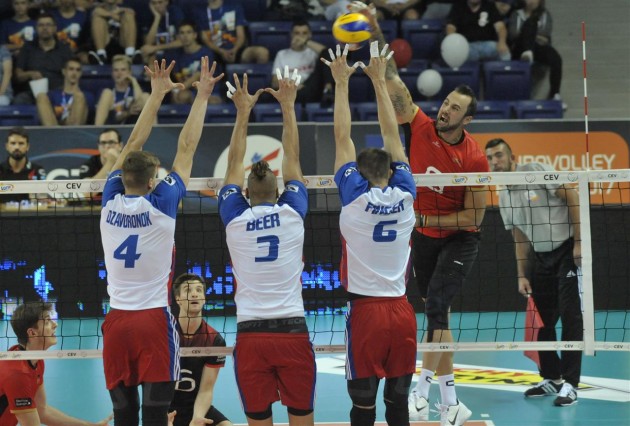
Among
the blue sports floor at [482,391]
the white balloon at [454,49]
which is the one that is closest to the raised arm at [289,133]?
the blue sports floor at [482,391]

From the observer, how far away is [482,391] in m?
9.58

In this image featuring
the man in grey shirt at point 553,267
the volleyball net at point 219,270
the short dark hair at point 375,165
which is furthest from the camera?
the volleyball net at point 219,270

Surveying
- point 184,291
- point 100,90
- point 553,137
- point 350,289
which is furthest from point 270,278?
point 100,90

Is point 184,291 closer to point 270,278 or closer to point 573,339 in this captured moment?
point 270,278

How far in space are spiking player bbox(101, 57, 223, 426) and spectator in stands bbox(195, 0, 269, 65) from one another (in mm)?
10903

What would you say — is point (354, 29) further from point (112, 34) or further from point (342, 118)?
point (112, 34)

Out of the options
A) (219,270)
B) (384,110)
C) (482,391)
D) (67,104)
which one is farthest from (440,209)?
(67,104)

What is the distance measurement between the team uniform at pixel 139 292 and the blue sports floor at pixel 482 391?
7.08ft

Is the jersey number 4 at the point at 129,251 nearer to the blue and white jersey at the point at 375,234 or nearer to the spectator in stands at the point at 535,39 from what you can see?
the blue and white jersey at the point at 375,234

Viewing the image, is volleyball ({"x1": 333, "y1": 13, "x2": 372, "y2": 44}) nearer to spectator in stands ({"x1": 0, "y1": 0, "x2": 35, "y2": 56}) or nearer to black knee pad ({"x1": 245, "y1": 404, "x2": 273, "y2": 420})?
black knee pad ({"x1": 245, "y1": 404, "x2": 273, "y2": 420})

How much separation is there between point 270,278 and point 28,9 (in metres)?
13.0

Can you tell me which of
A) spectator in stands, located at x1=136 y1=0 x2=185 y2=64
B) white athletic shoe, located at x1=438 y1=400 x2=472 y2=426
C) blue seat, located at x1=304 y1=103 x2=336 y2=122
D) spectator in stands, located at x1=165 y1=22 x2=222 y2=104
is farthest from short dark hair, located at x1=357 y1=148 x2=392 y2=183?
spectator in stands, located at x1=136 y1=0 x2=185 y2=64

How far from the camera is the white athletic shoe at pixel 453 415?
797 centimetres

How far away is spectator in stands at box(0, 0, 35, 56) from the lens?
56.4ft
